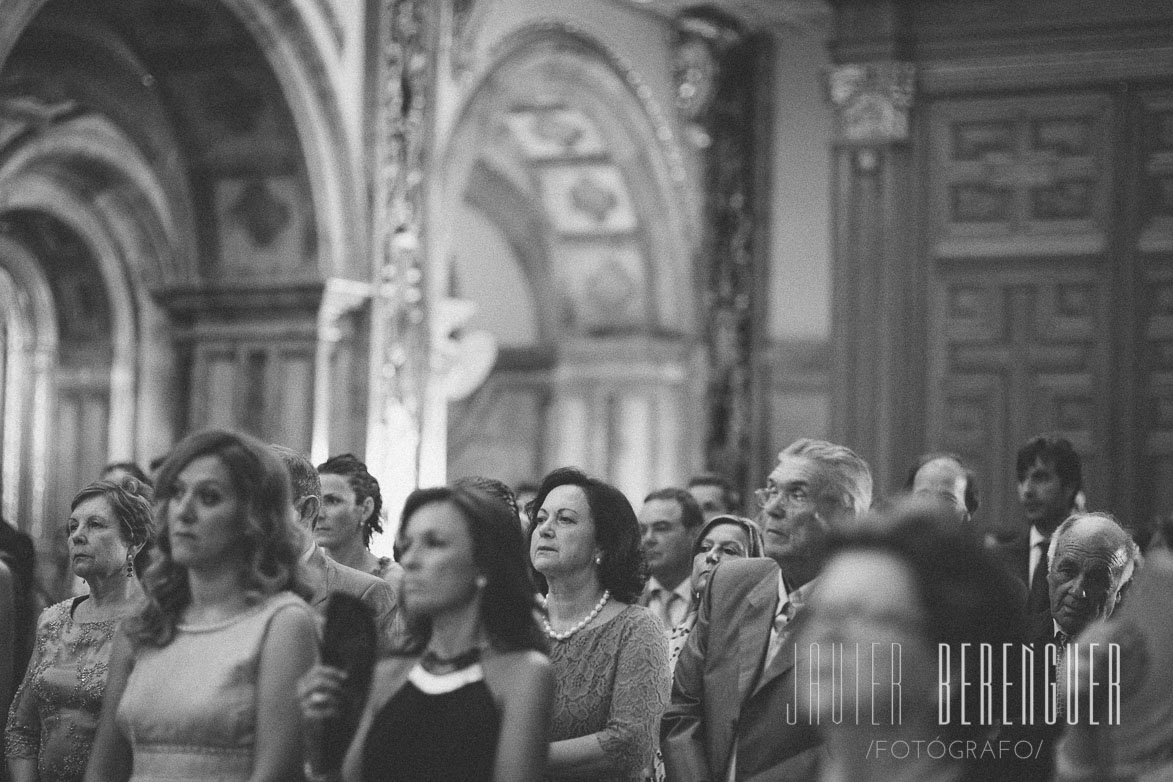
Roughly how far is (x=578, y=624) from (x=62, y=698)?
1.36 m

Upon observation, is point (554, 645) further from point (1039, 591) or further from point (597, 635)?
point (1039, 591)

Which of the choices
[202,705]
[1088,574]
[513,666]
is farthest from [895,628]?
[1088,574]

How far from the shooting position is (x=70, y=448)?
18.4 meters

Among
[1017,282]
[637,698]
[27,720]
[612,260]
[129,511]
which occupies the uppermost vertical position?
[612,260]

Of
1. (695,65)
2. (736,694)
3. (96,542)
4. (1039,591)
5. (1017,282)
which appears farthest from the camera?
(695,65)

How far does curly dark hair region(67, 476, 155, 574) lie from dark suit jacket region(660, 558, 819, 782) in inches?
60.0

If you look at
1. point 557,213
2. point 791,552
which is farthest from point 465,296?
point 791,552

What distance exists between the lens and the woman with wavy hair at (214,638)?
3.72m

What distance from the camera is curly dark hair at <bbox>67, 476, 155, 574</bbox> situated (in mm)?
5094

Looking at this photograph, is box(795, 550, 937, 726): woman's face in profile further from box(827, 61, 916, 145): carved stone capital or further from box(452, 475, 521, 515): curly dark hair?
box(827, 61, 916, 145): carved stone capital

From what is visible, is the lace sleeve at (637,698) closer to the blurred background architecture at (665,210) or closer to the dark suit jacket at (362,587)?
the dark suit jacket at (362,587)

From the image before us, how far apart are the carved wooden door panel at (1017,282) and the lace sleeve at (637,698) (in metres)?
7.98

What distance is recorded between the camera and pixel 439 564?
3689 mm

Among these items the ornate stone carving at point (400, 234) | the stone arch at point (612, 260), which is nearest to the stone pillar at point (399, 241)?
the ornate stone carving at point (400, 234)
